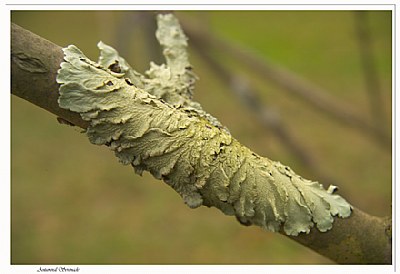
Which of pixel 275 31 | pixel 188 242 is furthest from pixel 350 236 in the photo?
pixel 275 31

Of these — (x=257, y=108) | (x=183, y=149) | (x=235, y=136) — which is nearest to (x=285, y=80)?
(x=257, y=108)

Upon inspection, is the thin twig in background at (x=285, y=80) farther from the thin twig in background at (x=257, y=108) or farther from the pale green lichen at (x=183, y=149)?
the pale green lichen at (x=183, y=149)

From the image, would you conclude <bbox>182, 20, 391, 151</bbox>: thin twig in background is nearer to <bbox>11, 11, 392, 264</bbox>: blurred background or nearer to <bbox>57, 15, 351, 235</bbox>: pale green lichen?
<bbox>11, 11, 392, 264</bbox>: blurred background

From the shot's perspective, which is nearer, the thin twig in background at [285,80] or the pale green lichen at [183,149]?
the pale green lichen at [183,149]

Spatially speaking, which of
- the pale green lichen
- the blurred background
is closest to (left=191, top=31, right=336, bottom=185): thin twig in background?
the blurred background

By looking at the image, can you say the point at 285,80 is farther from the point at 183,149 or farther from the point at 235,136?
the point at 183,149

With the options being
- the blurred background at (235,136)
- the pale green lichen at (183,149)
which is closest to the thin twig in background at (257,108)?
the blurred background at (235,136)
